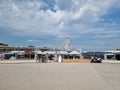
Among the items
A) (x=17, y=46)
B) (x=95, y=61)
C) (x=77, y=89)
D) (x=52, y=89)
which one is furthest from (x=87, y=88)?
(x=17, y=46)

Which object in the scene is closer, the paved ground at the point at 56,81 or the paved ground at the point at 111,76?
the paved ground at the point at 56,81

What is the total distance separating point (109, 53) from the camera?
106m

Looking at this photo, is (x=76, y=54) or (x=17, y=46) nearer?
(x=76, y=54)

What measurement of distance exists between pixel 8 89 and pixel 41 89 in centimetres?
161

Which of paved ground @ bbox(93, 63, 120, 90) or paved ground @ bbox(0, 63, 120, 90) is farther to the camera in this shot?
paved ground @ bbox(93, 63, 120, 90)

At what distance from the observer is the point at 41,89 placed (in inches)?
449

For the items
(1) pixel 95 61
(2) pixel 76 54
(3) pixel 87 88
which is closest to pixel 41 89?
(3) pixel 87 88

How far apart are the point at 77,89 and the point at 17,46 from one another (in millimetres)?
132738

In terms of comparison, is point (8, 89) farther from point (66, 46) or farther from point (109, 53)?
point (66, 46)

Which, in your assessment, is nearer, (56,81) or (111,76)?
(56,81)

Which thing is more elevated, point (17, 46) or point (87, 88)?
point (17, 46)

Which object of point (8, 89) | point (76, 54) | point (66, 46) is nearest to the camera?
point (8, 89)

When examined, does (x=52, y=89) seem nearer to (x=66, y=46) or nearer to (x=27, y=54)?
(x=27, y=54)

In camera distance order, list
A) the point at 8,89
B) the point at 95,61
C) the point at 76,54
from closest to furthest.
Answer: the point at 8,89
the point at 95,61
the point at 76,54
